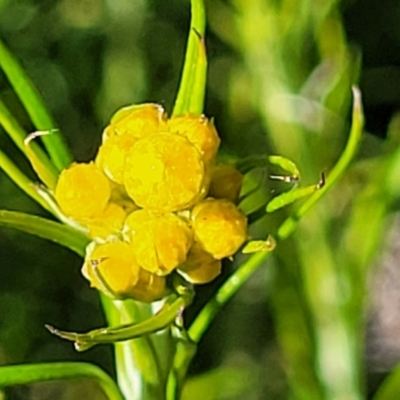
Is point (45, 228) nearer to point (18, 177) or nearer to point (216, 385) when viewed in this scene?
point (18, 177)

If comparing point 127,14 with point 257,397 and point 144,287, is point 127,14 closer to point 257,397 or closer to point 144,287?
point 257,397

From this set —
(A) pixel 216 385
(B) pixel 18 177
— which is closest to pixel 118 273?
(B) pixel 18 177

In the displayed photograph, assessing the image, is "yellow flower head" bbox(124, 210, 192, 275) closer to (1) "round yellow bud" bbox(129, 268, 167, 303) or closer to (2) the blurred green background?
(1) "round yellow bud" bbox(129, 268, 167, 303)

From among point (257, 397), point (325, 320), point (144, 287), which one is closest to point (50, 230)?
point (144, 287)

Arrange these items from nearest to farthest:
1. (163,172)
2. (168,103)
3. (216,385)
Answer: (163,172) < (216,385) < (168,103)

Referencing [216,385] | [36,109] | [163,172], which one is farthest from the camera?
[216,385]

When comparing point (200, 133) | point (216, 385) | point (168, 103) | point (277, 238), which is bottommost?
point (216, 385)

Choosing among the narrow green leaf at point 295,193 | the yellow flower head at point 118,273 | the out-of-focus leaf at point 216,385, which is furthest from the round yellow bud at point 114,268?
the out-of-focus leaf at point 216,385
